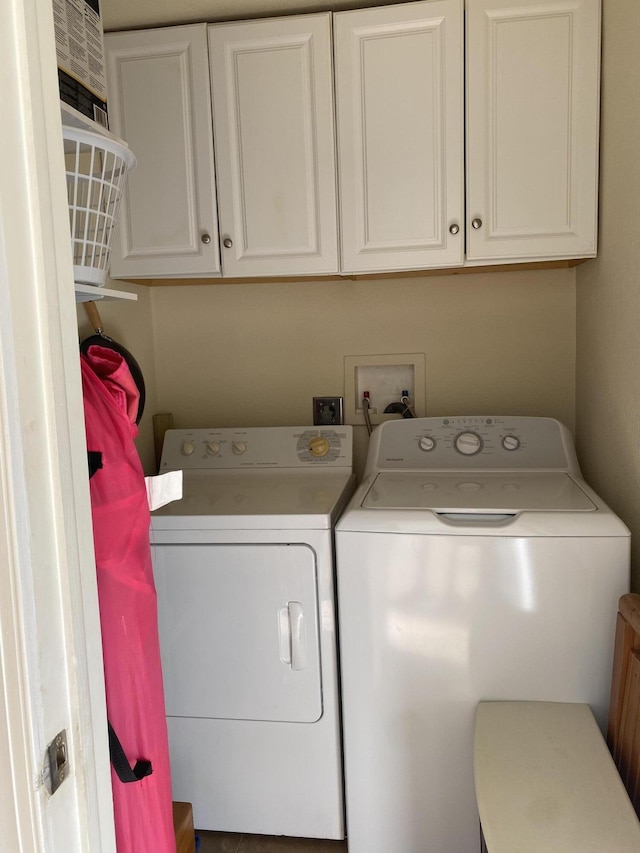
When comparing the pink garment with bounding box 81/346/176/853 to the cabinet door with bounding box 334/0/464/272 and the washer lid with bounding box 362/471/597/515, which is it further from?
the cabinet door with bounding box 334/0/464/272

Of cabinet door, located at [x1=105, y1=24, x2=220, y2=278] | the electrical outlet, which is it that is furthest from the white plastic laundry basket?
the electrical outlet

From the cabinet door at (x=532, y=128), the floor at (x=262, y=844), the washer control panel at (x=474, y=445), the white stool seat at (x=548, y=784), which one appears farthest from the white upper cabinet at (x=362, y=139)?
the floor at (x=262, y=844)

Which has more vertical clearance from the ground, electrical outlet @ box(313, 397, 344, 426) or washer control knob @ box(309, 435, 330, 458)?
electrical outlet @ box(313, 397, 344, 426)

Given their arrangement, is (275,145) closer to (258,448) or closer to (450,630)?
(258,448)

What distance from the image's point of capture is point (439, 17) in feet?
5.72

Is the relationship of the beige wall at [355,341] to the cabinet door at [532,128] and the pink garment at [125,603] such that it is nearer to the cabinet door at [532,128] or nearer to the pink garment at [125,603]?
the cabinet door at [532,128]

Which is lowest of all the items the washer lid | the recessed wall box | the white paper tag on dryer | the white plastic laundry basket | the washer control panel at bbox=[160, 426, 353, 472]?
the washer lid

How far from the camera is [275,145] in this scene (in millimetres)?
1863

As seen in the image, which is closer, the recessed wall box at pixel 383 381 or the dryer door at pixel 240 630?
the dryer door at pixel 240 630

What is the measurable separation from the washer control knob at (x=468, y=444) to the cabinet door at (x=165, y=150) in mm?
888

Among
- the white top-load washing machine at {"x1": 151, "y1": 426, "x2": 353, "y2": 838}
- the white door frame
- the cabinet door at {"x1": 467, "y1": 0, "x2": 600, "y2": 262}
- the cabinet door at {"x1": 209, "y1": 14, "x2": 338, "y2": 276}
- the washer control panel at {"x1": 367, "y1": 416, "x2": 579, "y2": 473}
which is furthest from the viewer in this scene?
the washer control panel at {"x1": 367, "y1": 416, "x2": 579, "y2": 473}

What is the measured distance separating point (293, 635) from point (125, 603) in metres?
0.60

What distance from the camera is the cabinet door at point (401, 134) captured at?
A: 5.78 ft

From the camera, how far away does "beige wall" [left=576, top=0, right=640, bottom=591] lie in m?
1.47
